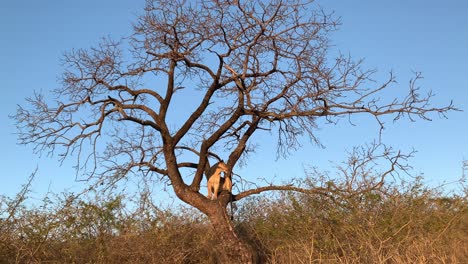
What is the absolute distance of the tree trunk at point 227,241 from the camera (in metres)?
9.57

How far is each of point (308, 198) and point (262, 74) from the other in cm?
287

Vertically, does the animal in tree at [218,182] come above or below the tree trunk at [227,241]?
above

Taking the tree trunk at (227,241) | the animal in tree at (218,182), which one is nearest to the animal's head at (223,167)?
the animal in tree at (218,182)

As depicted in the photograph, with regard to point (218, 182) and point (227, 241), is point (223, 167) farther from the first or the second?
point (227, 241)

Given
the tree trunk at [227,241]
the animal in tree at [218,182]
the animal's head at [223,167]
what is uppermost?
the animal's head at [223,167]

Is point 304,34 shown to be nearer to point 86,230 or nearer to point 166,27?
point 166,27

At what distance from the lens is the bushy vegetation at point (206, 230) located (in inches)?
349

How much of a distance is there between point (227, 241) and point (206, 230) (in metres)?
0.98

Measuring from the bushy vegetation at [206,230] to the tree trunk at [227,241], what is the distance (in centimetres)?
31

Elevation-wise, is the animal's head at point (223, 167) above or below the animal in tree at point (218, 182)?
above

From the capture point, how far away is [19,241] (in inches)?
340

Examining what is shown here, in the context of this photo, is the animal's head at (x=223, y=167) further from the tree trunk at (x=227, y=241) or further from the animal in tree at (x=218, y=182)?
the tree trunk at (x=227, y=241)

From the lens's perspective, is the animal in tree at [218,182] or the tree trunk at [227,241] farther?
the animal in tree at [218,182]

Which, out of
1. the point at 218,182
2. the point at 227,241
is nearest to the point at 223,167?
the point at 218,182
